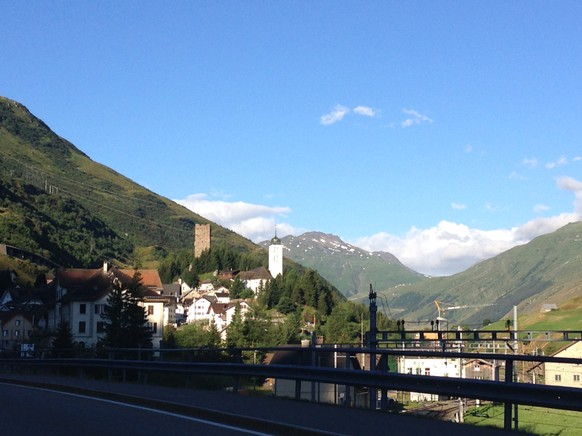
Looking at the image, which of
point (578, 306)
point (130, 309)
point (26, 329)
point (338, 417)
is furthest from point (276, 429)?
point (578, 306)

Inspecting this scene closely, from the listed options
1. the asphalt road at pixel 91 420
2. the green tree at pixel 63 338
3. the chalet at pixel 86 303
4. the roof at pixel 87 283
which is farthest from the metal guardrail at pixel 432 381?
the roof at pixel 87 283

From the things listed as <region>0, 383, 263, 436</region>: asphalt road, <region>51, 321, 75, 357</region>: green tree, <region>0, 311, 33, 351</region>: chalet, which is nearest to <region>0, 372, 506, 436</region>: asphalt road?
<region>0, 383, 263, 436</region>: asphalt road

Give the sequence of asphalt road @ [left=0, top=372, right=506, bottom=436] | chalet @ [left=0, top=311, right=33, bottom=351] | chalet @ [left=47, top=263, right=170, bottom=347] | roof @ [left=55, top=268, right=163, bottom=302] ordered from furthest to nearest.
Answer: chalet @ [left=0, top=311, right=33, bottom=351]
roof @ [left=55, top=268, right=163, bottom=302]
chalet @ [left=47, top=263, right=170, bottom=347]
asphalt road @ [left=0, top=372, right=506, bottom=436]

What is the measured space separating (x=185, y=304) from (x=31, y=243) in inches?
1427

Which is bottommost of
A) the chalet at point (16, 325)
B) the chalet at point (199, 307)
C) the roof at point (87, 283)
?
the chalet at point (16, 325)

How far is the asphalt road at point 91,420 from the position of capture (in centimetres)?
1302

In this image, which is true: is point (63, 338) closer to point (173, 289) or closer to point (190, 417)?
point (190, 417)

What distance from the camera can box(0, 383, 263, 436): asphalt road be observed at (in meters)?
13.0

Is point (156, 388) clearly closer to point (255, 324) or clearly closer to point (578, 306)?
point (255, 324)

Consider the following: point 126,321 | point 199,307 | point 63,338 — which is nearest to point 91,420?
point 63,338

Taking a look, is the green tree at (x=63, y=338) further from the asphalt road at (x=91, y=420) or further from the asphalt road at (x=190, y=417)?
the asphalt road at (x=91, y=420)

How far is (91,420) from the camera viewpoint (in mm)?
14523

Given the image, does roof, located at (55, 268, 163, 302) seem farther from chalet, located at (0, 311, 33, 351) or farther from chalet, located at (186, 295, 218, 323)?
chalet, located at (186, 295, 218, 323)

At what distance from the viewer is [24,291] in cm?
13012
